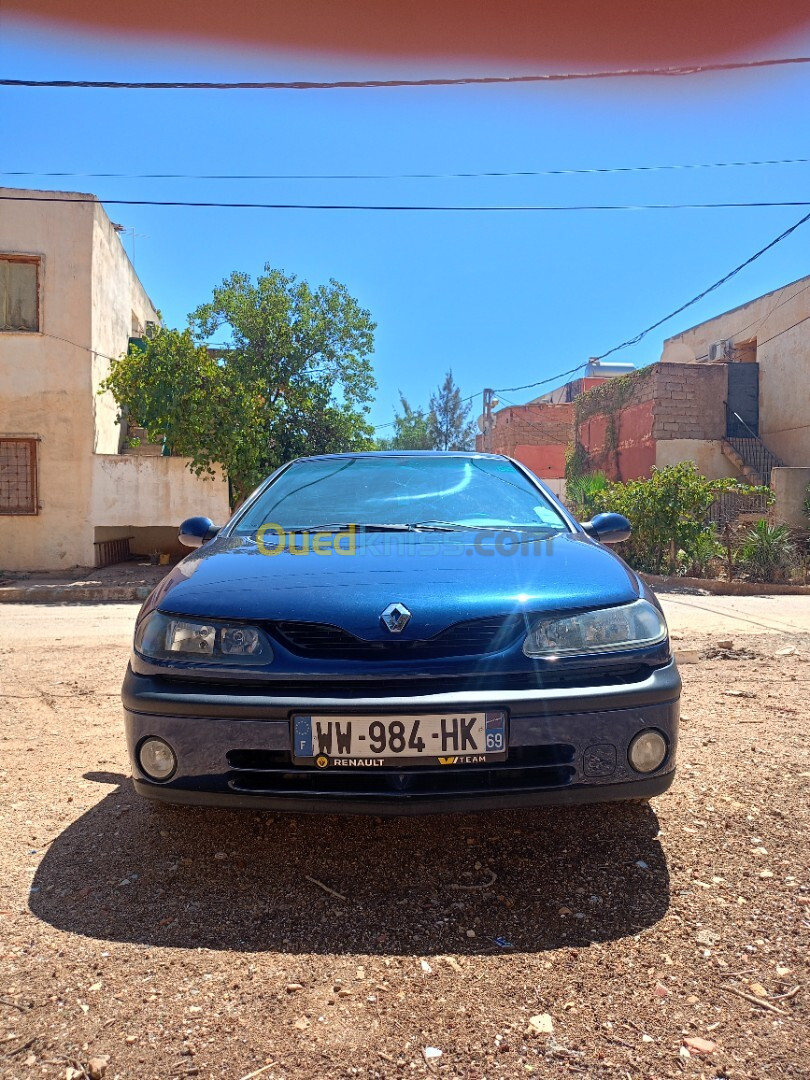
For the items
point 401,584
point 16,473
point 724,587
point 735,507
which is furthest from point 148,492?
point 401,584

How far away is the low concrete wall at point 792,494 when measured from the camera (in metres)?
14.7

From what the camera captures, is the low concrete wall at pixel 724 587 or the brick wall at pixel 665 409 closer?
the low concrete wall at pixel 724 587

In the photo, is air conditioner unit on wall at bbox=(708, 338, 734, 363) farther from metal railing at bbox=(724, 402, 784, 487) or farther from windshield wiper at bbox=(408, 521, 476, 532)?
windshield wiper at bbox=(408, 521, 476, 532)

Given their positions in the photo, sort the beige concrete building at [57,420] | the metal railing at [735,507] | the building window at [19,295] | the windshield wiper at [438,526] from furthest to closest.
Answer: the metal railing at [735,507] < the building window at [19,295] < the beige concrete building at [57,420] < the windshield wiper at [438,526]

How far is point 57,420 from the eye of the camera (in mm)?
13188

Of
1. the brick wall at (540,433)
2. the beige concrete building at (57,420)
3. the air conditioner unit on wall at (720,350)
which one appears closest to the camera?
the beige concrete building at (57,420)

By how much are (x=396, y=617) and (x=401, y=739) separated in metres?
0.33

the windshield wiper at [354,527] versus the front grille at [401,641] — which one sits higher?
the windshield wiper at [354,527]

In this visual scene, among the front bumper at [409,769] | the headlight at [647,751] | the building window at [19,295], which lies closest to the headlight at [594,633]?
the front bumper at [409,769]

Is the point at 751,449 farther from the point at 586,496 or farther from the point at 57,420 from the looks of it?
the point at 57,420

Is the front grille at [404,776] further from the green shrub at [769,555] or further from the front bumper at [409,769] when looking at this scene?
the green shrub at [769,555]

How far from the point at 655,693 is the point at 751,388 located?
20.5m

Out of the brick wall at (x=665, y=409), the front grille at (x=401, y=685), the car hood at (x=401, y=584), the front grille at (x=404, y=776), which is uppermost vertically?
the brick wall at (x=665, y=409)

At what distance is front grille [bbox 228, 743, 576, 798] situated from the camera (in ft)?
6.47
